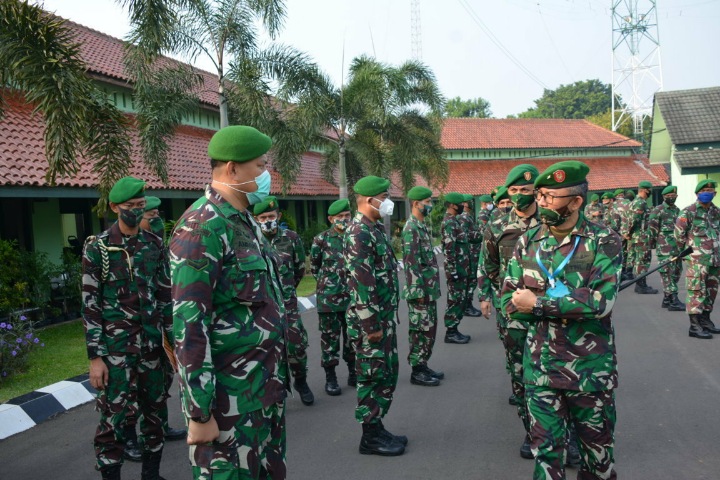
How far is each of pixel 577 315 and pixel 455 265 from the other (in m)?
5.94

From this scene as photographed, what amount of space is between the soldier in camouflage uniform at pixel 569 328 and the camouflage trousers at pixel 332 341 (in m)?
3.36

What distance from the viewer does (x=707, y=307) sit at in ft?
26.7

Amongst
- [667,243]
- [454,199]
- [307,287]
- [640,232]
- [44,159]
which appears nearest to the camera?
[454,199]

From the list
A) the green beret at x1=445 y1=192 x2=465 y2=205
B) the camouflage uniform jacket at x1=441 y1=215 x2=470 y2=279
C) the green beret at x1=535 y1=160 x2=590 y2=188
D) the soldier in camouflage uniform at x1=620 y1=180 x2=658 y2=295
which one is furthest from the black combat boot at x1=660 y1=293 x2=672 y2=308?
the green beret at x1=535 y1=160 x2=590 y2=188

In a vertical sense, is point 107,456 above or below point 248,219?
below

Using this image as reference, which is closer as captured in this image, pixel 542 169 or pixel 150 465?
pixel 150 465

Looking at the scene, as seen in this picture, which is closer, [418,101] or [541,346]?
[541,346]

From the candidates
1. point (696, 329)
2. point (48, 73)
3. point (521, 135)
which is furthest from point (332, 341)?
point (521, 135)

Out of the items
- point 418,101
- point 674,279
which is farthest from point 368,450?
point 418,101

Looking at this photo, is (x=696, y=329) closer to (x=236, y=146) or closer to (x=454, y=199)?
(x=454, y=199)

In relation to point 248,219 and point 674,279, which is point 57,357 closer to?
point 248,219

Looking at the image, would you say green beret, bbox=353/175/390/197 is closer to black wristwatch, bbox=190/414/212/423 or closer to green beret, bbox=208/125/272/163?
green beret, bbox=208/125/272/163

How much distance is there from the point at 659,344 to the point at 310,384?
4559 millimetres

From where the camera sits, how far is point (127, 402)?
402 centimetres
